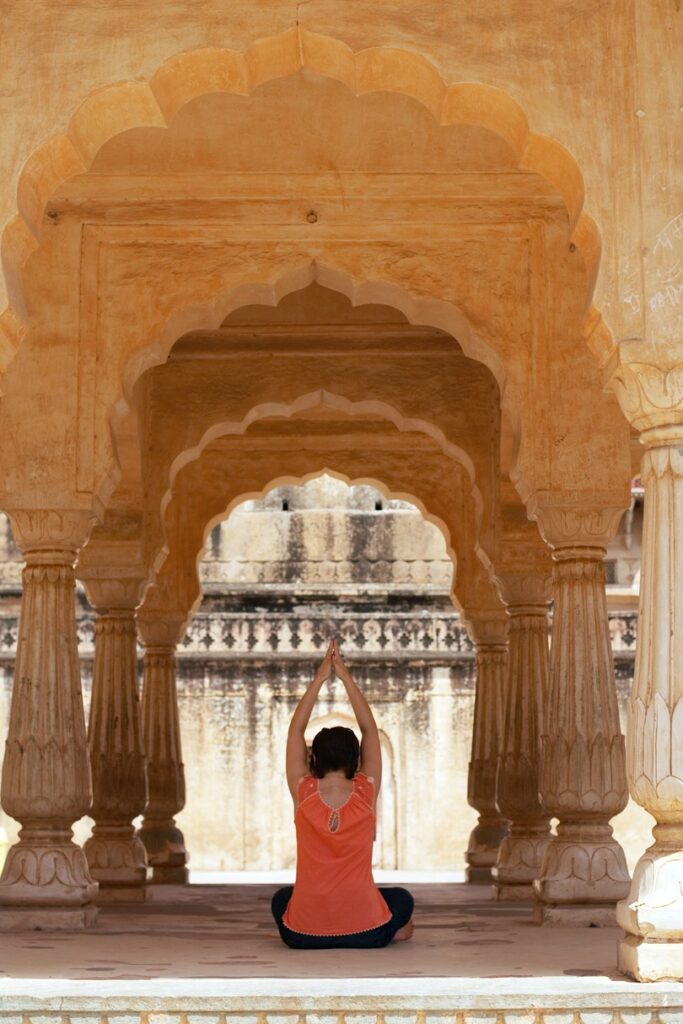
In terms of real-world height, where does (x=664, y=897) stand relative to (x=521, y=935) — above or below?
above

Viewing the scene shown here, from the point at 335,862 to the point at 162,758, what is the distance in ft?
24.2

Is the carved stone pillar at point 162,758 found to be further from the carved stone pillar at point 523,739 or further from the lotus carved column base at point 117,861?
the carved stone pillar at point 523,739

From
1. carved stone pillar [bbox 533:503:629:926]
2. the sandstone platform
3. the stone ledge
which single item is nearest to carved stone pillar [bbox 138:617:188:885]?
carved stone pillar [bbox 533:503:629:926]

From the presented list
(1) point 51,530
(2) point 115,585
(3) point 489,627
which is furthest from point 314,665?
(1) point 51,530

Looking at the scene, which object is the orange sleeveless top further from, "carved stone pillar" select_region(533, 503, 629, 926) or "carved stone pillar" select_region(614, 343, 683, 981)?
"carved stone pillar" select_region(533, 503, 629, 926)

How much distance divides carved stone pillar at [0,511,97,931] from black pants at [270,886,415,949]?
1754mm

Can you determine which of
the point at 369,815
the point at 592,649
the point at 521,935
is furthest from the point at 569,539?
the point at 369,815

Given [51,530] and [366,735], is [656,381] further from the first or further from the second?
[51,530]

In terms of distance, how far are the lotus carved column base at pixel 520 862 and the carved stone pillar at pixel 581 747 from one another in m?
2.31

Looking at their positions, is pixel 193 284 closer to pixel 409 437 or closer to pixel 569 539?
pixel 569 539

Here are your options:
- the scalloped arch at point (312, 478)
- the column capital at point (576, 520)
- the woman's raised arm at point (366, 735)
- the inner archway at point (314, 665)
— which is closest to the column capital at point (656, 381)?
the woman's raised arm at point (366, 735)

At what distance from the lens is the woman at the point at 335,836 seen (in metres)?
6.02

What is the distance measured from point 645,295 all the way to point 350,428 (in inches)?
280

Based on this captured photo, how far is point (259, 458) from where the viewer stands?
1293cm
